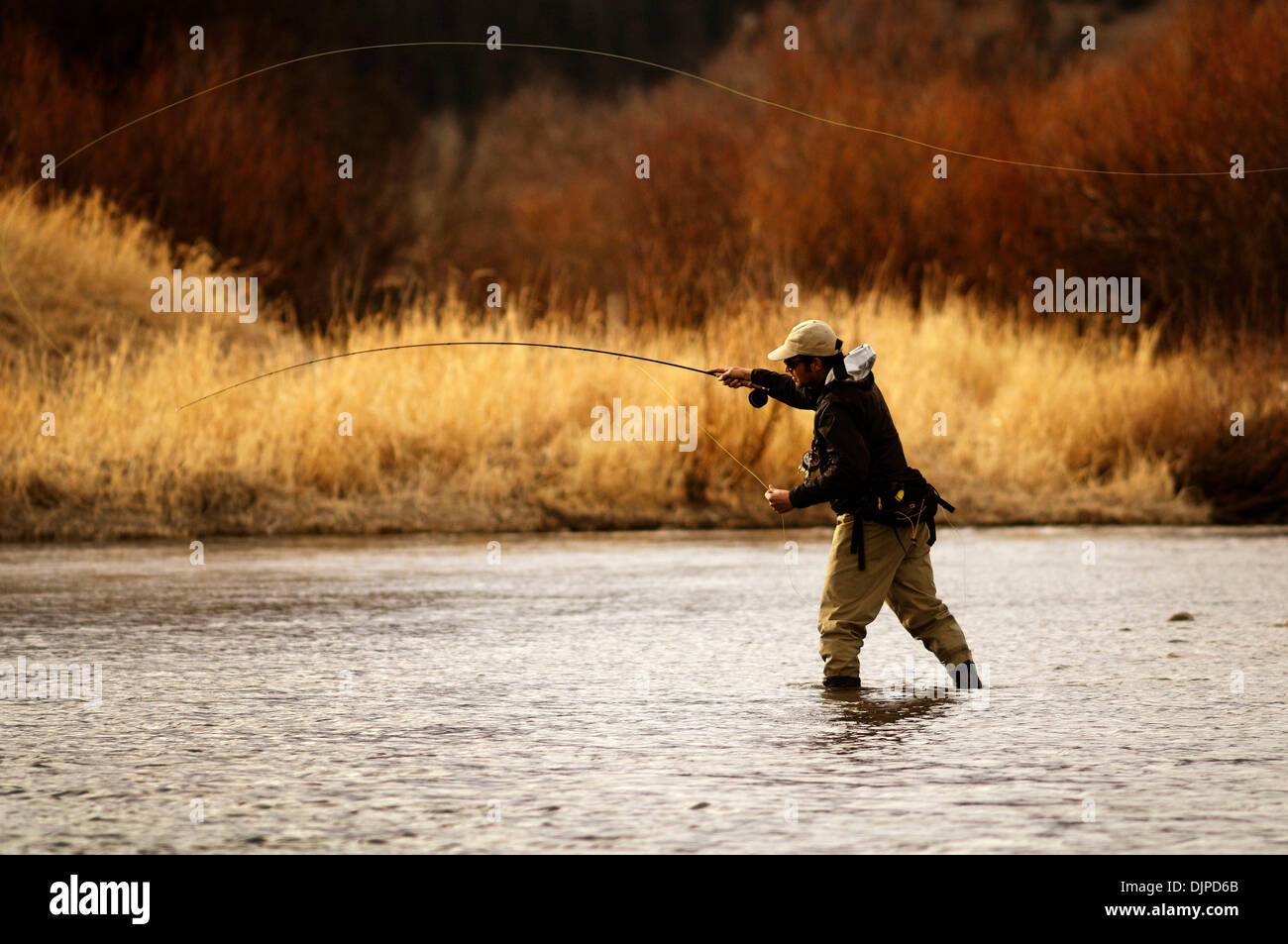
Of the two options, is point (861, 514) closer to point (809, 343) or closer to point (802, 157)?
point (809, 343)

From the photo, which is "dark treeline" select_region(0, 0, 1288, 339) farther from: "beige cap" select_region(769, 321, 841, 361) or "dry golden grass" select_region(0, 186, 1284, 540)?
"beige cap" select_region(769, 321, 841, 361)

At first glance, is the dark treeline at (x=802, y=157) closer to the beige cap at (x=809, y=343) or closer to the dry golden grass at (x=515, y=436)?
the dry golden grass at (x=515, y=436)

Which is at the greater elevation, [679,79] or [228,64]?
[679,79]

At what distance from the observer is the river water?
210 inches

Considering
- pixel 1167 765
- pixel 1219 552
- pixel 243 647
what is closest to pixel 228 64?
pixel 1219 552

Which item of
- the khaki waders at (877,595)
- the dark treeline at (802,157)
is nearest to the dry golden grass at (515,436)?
the dark treeline at (802,157)

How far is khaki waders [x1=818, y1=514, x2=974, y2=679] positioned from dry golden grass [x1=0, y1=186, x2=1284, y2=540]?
8916 mm

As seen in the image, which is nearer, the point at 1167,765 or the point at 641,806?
the point at 641,806

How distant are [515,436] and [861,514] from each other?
33.7 feet

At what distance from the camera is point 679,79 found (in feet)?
187

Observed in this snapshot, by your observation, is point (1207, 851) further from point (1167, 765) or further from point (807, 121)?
point (807, 121)

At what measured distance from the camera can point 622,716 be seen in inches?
282

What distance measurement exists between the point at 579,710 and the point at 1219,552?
26.7 ft

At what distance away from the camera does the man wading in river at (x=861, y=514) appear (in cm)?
771
